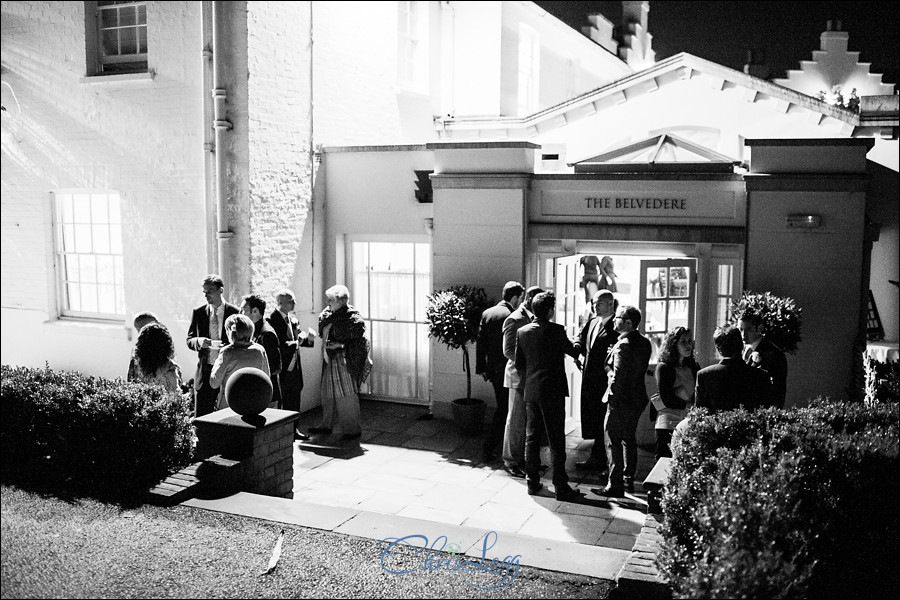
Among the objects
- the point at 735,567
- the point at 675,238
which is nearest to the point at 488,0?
the point at 675,238

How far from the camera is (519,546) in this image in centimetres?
592

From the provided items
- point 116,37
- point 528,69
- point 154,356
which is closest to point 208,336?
point 154,356

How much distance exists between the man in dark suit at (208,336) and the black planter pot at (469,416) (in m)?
3.12

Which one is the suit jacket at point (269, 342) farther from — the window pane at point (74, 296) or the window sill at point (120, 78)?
the window pane at point (74, 296)

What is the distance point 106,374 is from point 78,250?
6.34ft

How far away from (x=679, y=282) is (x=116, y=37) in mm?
8627

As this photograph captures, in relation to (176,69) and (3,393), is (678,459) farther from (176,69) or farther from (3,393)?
(176,69)

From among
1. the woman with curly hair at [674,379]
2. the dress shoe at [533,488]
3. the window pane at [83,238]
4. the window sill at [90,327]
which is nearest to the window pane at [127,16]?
the window pane at [83,238]

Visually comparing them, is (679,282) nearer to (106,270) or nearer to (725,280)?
(725,280)

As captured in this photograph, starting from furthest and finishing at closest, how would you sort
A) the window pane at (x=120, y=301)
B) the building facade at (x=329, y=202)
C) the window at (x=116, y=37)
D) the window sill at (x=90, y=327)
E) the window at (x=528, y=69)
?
the window at (x=528, y=69) → the window pane at (x=120, y=301) → the window sill at (x=90, y=327) → the window at (x=116, y=37) → the building facade at (x=329, y=202)

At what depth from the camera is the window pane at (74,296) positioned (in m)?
13.2

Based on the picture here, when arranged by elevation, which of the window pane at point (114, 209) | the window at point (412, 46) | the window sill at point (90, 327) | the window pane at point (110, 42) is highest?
the window at point (412, 46)

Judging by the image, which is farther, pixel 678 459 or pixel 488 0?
pixel 488 0

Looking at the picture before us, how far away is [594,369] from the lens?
9.11 meters
